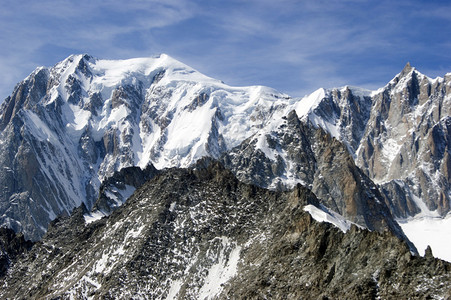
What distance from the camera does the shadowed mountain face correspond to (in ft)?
392

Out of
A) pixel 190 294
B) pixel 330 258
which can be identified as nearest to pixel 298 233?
pixel 330 258

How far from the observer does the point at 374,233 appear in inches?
4978

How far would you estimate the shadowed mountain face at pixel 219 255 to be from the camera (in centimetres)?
11938

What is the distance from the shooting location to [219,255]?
16162 centimetres

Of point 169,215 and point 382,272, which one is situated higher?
point 169,215

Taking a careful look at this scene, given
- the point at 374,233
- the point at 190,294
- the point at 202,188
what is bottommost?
the point at 190,294

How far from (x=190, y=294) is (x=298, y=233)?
26308 mm

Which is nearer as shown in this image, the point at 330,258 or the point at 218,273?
the point at 330,258

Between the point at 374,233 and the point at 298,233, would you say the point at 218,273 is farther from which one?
the point at 374,233

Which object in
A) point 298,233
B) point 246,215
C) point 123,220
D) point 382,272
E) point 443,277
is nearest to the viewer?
point 443,277

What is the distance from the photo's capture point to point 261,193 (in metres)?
179

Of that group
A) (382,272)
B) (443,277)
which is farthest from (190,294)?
(443,277)

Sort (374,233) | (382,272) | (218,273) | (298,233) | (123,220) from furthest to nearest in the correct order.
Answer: (123,220)
(218,273)
(298,233)
(374,233)
(382,272)

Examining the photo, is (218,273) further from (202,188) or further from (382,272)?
(382,272)
